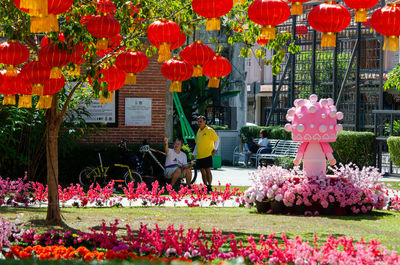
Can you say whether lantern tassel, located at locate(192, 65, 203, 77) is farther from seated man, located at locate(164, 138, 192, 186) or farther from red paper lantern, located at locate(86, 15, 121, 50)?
seated man, located at locate(164, 138, 192, 186)

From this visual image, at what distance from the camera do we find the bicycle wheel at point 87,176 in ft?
52.6

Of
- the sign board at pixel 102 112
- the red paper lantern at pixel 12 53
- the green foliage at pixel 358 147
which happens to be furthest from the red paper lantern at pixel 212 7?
the green foliage at pixel 358 147

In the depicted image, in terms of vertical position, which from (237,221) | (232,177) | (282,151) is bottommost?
(237,221)

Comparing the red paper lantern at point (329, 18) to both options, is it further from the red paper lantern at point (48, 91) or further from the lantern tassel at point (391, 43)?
the red paper lantern at point (48, 91)

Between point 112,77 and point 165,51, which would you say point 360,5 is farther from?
point 112,77

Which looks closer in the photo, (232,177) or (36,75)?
(36,75)

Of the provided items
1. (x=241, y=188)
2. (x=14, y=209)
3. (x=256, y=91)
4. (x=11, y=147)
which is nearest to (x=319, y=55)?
(x=241, y=188)

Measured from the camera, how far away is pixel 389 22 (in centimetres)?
791

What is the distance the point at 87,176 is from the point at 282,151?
9.84 m

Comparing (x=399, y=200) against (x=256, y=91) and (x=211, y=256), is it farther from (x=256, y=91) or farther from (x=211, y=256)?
(x=256, y=91)

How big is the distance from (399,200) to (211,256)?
22.6 ft

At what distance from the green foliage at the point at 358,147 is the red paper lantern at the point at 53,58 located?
43.4 feet

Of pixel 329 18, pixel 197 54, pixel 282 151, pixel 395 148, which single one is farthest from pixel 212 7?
pixel 282 151

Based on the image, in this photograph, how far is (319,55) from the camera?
Result: 25531 mm
